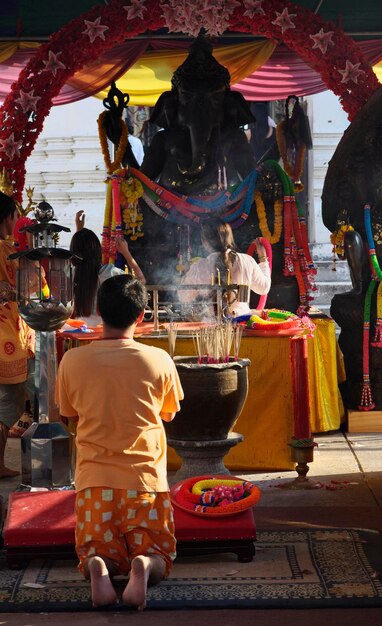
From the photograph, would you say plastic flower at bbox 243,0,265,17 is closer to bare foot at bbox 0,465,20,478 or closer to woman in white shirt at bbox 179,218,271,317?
woman in white shirt at bbox 179,218,271,317

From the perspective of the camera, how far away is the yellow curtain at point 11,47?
9.12 metres

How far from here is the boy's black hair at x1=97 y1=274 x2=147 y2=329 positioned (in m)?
3.64

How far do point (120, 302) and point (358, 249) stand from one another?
367 cm

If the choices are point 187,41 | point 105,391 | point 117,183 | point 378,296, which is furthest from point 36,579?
point 187,41

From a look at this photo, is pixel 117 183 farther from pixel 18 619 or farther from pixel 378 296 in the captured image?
pixel 18 619

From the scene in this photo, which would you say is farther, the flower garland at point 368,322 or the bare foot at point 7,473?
the flower garland at point 368,322

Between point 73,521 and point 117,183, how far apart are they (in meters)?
4.68

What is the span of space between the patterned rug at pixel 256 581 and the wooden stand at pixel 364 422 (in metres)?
2.65

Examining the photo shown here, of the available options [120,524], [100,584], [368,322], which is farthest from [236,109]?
[100,584]

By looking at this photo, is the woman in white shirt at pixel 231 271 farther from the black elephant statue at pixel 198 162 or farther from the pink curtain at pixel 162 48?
the pink curtain at pixel 162 48

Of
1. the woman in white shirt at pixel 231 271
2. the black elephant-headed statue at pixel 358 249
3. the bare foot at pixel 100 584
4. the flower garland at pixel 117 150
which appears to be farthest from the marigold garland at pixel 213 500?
the flower garland at pixel 117 150

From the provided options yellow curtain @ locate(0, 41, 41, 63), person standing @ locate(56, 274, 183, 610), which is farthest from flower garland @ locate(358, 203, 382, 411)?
yellow curtain @ locate(0, 41, 41, 63)

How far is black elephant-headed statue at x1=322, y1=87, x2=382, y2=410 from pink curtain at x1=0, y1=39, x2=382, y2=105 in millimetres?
2459

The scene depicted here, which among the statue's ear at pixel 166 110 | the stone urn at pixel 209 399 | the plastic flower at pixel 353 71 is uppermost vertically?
the plastic flower at pixel 353 71
